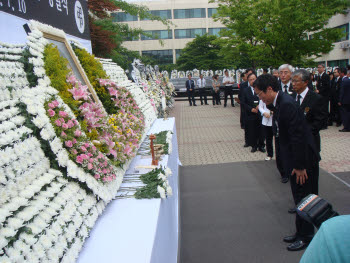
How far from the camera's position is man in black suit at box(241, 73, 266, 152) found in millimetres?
7832

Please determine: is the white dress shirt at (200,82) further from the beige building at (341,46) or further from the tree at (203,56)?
the tree at (203,56)

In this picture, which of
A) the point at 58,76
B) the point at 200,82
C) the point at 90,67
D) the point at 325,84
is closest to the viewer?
the point at 58,76

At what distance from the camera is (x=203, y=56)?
42.8 meters

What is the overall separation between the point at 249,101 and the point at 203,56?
36153mm

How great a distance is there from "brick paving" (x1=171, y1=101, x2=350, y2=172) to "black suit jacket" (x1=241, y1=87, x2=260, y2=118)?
1064mm

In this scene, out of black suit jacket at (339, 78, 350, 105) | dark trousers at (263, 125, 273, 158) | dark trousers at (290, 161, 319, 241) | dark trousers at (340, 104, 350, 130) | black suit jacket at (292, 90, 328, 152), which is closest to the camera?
dark trousers at (290, 161, 319, 241)

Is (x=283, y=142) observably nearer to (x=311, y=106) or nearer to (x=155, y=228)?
(x=311, y=106)

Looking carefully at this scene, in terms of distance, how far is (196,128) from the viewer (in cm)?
1280

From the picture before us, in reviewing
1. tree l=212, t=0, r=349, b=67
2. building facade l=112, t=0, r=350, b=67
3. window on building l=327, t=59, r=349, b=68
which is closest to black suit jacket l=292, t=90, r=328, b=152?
tree l=212, t=0, r=349, b=67

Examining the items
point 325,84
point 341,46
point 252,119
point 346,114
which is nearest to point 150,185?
point 252,119

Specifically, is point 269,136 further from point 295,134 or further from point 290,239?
point 295,134

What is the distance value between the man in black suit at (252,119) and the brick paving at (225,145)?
0.87ft

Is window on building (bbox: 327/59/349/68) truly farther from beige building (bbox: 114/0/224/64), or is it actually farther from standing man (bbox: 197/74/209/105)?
standing man (bbox: 197/74/209/105)

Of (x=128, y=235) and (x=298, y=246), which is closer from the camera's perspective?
(x=128, y=235)
